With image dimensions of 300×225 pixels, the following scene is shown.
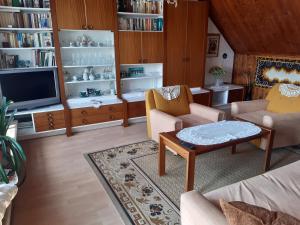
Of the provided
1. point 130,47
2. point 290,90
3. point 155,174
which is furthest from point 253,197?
point 130,47

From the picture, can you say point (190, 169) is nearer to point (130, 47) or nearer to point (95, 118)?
point (95, 118)

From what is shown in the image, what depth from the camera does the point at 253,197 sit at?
5.03ft

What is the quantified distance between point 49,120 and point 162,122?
1.75 meters

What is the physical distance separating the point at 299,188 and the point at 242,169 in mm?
1066

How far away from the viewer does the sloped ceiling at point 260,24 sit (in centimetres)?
356

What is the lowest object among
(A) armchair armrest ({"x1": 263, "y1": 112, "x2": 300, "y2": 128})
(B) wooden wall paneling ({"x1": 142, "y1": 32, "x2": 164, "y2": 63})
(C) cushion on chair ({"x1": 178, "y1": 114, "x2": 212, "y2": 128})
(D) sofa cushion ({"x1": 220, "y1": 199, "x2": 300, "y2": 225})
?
(C) cushion on chair ({"x1": 178, "y1": 114, "x2": 212, "y2": 128})

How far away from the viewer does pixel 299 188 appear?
5.43 ft

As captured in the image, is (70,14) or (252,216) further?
(70,14)

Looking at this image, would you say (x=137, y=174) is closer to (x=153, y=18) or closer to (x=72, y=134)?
(x=72, y=134)

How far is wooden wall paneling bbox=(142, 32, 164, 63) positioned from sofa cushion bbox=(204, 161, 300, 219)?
2896mm

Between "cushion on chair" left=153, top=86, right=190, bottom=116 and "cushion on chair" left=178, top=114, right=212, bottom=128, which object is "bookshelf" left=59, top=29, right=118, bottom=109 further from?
"cushion on chair" left=178, top=114, right=212, bottom=128

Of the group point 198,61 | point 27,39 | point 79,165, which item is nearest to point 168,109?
point 79,165

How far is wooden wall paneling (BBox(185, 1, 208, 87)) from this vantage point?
170 inches

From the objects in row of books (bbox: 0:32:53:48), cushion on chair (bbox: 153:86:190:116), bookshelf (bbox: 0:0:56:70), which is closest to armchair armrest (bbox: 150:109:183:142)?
cushion on chair (bbox: 153:86:190:116)
